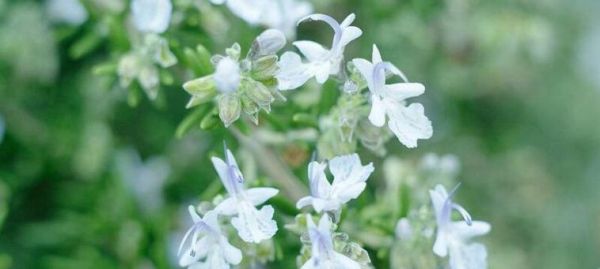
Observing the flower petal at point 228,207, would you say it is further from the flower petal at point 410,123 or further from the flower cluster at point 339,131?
the flower petal at point 410,123

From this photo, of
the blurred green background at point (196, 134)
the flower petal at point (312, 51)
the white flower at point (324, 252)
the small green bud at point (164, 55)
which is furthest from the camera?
the blurred green background at point (196, 134)

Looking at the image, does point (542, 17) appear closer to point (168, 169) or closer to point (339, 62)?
point (168, 169)

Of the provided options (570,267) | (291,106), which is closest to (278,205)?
(291,106)

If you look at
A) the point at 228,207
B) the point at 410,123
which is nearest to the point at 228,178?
the point at 228,207

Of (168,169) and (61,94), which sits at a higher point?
(61,94)

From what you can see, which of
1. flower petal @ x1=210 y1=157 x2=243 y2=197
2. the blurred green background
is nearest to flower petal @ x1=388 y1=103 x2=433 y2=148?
flower petal @ x1=210 y1=157 x2=243 y2=197

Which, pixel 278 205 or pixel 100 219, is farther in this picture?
pixel 100 219

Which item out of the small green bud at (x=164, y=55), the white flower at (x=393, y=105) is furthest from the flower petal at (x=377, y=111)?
the small green bud at (x=164, y=55)

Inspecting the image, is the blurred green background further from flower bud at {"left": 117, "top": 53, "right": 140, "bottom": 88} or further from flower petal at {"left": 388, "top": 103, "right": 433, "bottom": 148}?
flower petal at {"left": 388, "top": 103, "right": 433, "bottom": 148}
